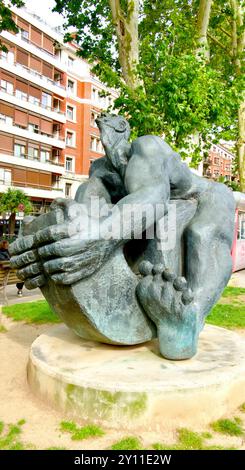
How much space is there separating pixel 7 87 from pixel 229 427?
2855 centimetres

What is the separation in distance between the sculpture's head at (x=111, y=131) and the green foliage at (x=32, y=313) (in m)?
3.08

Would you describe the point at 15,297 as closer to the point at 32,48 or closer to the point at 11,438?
the point at 11,438

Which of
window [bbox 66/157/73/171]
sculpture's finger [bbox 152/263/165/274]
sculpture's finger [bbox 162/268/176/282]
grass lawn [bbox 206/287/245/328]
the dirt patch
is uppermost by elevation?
window [bbox 66/157/73/171]

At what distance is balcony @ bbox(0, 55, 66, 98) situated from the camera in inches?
1079

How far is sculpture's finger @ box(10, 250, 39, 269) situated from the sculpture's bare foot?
76cm

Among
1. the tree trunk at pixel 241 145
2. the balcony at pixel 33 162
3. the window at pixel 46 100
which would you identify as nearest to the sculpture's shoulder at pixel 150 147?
the tree trunk at pixel 241 145

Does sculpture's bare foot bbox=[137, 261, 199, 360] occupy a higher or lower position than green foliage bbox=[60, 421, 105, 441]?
higher

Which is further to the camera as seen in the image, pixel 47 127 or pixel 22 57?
pixel 47 127

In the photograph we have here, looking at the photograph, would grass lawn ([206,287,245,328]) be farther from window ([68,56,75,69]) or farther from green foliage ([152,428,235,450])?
window ([68,56,75,69])

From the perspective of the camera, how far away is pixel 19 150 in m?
28.8

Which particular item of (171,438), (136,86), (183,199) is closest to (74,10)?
(136,86)

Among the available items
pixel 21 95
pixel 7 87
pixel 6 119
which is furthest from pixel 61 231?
pixel 21 95

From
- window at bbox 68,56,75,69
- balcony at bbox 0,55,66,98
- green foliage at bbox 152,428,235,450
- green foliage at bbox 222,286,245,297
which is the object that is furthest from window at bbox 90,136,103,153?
green foliage at bbox 152,428,235,450

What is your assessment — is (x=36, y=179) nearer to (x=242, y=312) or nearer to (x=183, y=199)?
(x=242, y=312)
